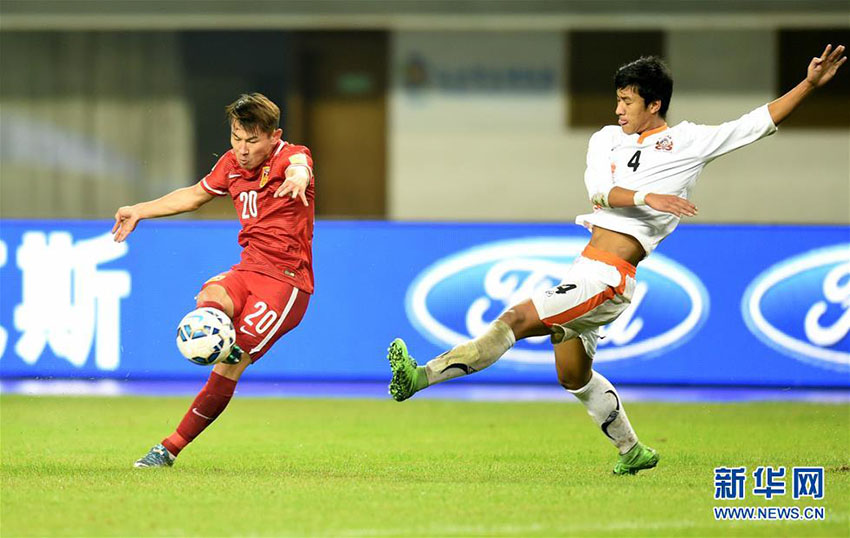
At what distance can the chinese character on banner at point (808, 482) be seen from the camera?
6418mm

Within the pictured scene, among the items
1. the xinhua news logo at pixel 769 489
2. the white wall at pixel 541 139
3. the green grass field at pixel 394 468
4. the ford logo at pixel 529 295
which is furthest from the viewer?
the white wall at pixel 541 139

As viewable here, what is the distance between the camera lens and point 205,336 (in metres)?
6.48

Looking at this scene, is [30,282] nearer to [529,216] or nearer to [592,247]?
[592,247]

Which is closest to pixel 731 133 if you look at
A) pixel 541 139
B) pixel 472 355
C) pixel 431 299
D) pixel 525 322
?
pixel 525 322

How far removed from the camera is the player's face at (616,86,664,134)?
22.5ft

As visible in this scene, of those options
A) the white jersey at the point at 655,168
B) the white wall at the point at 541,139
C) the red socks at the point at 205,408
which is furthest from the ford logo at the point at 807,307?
the white wall at the point at 541,139

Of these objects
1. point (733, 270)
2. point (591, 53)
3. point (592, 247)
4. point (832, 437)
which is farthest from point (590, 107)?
point (592, 247)

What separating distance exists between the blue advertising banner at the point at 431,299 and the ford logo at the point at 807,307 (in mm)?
11

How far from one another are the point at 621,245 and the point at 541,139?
1010 cm

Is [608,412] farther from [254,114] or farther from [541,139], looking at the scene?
[541,139]

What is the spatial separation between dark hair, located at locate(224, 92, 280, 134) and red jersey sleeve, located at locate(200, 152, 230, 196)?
0.31 metres

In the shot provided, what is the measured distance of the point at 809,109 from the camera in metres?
16.6

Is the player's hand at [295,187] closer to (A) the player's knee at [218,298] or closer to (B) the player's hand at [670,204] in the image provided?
(A) the player's knee at [218,298]

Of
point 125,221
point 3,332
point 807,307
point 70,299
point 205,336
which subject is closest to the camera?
point 205,336
